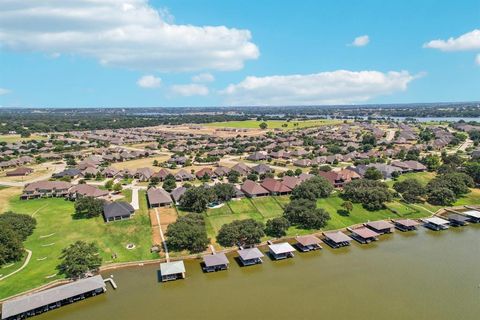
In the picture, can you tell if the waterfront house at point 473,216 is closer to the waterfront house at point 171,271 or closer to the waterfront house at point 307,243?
the waterfront house at point 307,243

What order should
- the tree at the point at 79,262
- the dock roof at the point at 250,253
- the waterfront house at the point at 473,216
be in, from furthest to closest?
the waterfront house at the point at 473,216
the dock roof at the point at 250,253
the tree at the point at 79,262

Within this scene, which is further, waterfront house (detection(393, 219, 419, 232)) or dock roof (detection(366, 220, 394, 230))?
waterfront house (detection(393, 219, 419, 232))

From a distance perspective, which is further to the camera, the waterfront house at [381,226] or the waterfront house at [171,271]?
the waterfront house at [381,226]

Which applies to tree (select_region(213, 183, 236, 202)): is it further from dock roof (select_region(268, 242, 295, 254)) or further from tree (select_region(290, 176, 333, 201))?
dock roof (select_region(268, 242, 295, 254))

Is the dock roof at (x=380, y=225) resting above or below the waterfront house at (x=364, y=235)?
above

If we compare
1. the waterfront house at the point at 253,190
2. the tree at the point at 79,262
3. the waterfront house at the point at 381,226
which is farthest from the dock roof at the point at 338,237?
the tree at the point at 79,262

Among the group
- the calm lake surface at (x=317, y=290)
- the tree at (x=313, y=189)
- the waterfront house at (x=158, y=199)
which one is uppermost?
the tree at (x=313, y=189)

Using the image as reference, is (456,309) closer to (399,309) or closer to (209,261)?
(399,309)

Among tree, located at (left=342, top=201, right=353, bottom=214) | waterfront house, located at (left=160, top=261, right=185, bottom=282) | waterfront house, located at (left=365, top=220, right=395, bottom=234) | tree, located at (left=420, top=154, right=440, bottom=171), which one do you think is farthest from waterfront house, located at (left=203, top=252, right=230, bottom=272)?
tree, located at (left=420, top=154, right=440, bottom=171)
